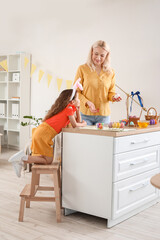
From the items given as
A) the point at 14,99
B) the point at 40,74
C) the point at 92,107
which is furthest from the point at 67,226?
the point at 14,99

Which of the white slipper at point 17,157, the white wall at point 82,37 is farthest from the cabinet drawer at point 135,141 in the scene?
the white wall at point 82,37

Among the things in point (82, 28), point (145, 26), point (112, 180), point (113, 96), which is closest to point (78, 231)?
point (112, 180)

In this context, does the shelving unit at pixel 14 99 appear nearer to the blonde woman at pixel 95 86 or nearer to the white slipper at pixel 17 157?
the blonde woman at pixel 95 86

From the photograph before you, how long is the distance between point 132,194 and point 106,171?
1.20 ft

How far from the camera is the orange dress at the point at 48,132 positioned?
2.48 m

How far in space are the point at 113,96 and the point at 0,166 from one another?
6.90 ft

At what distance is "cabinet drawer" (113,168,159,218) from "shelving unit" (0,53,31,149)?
10.7 ft

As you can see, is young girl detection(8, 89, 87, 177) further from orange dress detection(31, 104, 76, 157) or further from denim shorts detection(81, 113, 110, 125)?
denim shorts detection(81, 113, 110, 125)

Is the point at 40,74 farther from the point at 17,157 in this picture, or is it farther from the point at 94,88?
the point at 17,157

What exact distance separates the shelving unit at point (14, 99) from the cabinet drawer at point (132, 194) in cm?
326

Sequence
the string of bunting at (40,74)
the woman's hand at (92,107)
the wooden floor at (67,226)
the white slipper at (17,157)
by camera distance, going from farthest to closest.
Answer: the string of bunting at (40,74)
the woman's hand at (92,107)
the white slipper at (17,157)
the wooden floor at (67,226)

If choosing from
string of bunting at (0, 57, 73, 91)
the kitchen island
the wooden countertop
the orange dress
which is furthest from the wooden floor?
string of bunting at (0, 57, 73, 91)

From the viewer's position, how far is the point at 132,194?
2.45 m

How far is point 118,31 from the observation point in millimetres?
4242
